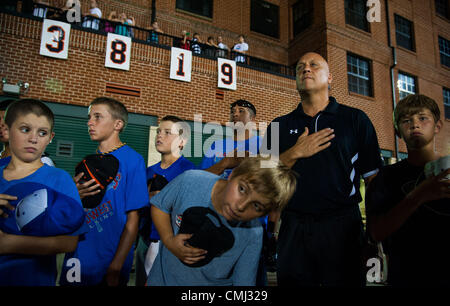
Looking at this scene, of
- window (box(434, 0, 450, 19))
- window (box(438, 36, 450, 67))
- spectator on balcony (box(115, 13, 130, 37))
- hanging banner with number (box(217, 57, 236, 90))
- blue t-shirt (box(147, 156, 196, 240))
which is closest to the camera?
blue t-shirt (box(147, 156, 196, 240))

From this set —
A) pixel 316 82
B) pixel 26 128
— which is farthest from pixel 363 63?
pixel 26 128

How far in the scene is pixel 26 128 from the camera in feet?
5.10

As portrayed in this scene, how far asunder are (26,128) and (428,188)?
222 cm

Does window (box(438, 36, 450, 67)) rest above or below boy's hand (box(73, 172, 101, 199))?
above

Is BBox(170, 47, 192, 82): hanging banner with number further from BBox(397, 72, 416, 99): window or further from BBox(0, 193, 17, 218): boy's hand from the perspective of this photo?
BBox(397, 72, 416, 99): window

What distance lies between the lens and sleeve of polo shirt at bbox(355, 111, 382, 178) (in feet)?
6.25

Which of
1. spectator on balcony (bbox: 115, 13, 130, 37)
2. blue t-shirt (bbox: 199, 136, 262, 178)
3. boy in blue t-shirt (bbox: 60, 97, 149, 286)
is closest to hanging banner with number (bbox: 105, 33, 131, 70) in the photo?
spectator on balcony (bbox: 115, 13, 130, 37)

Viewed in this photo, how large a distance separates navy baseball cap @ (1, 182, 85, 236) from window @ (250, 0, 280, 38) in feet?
42.4

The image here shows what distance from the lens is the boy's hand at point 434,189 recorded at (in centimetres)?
134

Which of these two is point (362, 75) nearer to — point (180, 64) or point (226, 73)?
point (226, 73)

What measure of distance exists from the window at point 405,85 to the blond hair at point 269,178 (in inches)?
542

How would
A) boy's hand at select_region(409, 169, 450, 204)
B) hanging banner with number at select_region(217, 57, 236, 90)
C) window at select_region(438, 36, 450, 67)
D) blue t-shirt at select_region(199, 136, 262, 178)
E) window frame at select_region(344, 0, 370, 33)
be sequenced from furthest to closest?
window at select_region(438, 36, 450, 67)
window frame at select_region(344, 0, 370, 33)
hanging banner with number at select_region(217, 57, 236, 90)
blue t-shirt at select_region(199, 136, 262, 178)
boy's hand at select_region(409, 169, 450, 204)

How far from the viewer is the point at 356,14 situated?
12250 millimetres

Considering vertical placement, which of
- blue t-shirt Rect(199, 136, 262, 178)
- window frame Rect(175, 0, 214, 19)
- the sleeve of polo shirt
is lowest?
the sleeve of polo shirt
